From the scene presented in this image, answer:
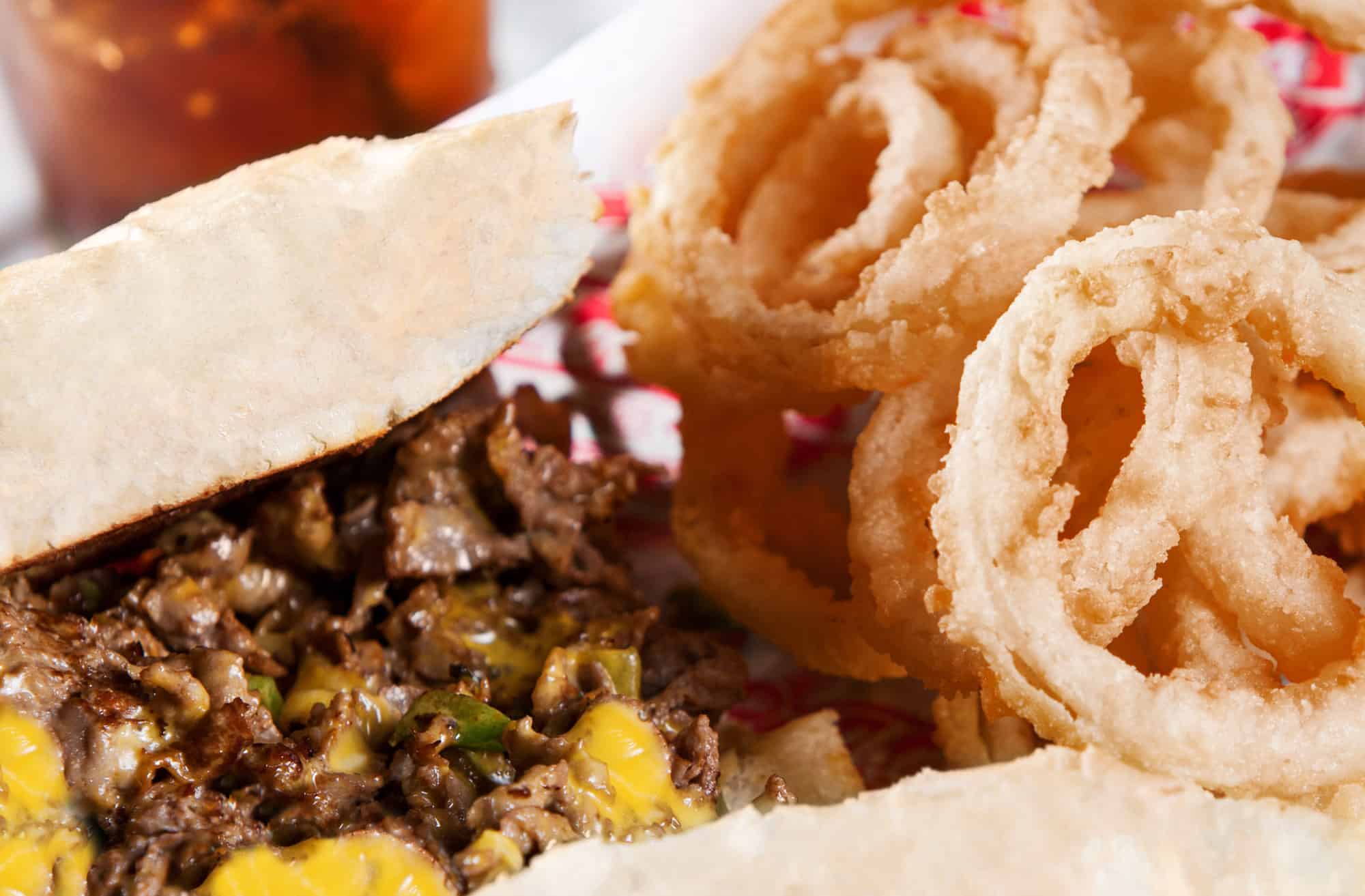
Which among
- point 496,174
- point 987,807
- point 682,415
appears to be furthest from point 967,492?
point 682,415

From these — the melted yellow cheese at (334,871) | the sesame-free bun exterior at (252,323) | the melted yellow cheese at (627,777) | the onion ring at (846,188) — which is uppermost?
the sesame-free bun exterior at (252,323)

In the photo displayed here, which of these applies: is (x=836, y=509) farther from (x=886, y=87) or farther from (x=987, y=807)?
(x=987, y=807)

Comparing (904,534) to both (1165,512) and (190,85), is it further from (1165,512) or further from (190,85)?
(190,85)

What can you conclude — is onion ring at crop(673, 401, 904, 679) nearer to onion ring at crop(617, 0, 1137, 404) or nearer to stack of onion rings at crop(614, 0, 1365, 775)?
stack of onion rings at crop(614, 0, 1365, 775)

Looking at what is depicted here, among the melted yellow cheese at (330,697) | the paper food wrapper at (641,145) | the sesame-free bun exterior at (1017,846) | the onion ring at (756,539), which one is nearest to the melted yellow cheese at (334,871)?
the sesame-free bun exterior at (1017,846)

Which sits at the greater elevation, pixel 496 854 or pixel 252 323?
pixel 252 323

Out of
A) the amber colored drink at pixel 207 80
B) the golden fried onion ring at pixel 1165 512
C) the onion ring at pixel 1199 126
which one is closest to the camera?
the golden fried onion ring at pixel 1165 512

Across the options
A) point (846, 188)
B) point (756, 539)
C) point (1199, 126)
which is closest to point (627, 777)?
point (756, 539)

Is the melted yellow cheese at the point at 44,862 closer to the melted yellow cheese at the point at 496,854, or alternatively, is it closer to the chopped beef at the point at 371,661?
the chopped beef at the point at 371,661
